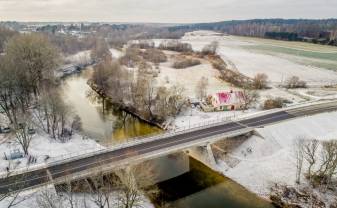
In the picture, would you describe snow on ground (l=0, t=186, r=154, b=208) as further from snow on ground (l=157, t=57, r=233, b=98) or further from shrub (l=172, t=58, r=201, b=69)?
shrub (l=172, t=58, r=201, b=69)

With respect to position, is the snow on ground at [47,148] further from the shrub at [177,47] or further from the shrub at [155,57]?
the shrub at [177,47]

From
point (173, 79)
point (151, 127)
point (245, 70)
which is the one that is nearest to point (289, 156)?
point (151, 127)

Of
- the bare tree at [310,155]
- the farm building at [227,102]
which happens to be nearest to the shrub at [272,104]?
the farm building at [227,102]

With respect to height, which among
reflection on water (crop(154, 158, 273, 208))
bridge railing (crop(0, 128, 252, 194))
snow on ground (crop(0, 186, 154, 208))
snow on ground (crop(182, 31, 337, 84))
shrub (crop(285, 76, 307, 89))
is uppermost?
snow on ground (crop(182, 31, 337, 84))

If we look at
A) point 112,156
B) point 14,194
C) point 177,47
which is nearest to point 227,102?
point 112,156

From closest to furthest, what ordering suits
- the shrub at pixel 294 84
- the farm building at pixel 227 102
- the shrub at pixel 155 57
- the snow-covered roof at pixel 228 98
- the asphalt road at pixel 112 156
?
the asphalt road at pixel 112 156 → the farm building at pixel 227 102 → the snow-covered roof at pixel 228 98 → the shrub at pixel 294 84 → the shrub at pixel 155 57

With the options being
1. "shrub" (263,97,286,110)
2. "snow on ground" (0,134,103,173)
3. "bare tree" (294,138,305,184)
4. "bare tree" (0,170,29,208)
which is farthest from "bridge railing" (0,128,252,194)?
"shrub" (263,97,286,110)
